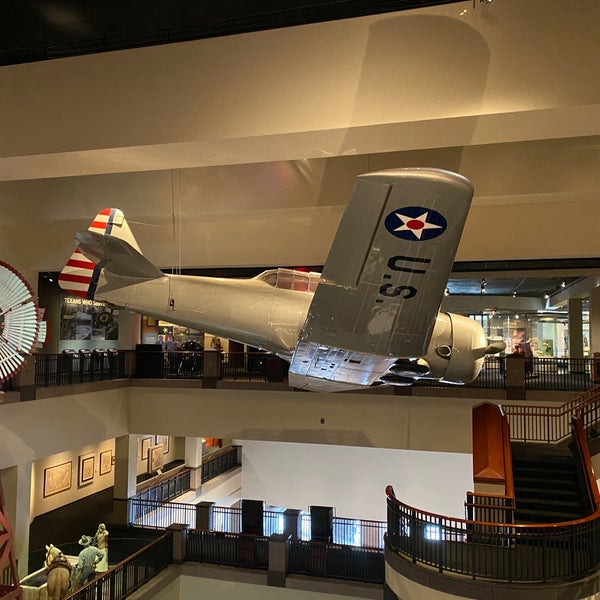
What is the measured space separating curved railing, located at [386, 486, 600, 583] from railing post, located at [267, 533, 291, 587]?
13.6ft

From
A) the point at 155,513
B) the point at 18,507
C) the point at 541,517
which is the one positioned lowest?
the point at 155,513

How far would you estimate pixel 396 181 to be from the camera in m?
2.62

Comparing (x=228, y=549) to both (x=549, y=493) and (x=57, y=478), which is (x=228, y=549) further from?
(x=57, y=478)

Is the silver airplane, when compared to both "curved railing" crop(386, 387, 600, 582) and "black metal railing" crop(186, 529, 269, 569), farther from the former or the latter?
"black metal railing" crop(186, 529, 269, 569)

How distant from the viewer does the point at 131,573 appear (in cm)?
925

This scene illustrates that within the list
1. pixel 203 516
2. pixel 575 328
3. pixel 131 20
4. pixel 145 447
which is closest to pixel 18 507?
pixel 203 516

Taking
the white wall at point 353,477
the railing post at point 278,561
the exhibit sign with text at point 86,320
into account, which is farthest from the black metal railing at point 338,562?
the exhibit sign with text at point 86,320

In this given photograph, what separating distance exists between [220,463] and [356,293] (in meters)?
16.8

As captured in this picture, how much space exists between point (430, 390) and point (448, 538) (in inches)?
205

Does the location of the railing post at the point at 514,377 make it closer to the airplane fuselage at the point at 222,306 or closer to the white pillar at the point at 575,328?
the airplane fuselage at the point at 222,306

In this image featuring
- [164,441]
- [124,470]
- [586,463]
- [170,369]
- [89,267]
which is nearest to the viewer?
[89,267]

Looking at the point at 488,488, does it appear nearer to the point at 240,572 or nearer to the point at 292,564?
the point at 292,564

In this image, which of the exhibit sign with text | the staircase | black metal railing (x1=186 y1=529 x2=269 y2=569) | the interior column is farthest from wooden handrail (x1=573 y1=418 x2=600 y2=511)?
the exhibit sign with text

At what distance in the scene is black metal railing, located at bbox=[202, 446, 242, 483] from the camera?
57.8ft
